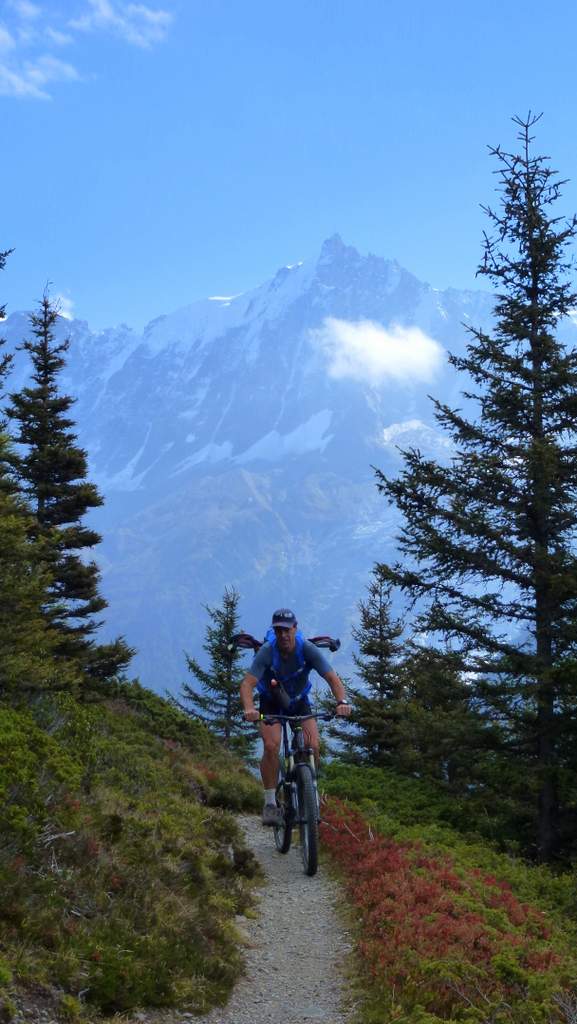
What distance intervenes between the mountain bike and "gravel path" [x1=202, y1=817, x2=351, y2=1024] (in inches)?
15.2

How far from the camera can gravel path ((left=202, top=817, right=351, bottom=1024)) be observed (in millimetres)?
5965

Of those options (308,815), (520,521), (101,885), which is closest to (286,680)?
(308,815)

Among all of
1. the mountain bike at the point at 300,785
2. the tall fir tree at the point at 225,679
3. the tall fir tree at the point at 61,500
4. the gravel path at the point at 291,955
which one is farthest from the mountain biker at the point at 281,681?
the tall fir tree at the point at 225,679

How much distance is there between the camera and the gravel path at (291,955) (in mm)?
5965

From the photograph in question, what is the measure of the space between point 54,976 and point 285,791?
4846 mm

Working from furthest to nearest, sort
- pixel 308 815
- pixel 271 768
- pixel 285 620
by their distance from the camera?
pixel 271 768 → pixel 285 620 → pixel 308 815

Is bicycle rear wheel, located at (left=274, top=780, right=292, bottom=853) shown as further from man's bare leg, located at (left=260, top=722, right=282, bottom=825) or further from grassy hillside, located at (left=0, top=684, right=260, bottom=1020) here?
grassy hillside, located at (left=0, top=684, right=260, bottom=1020)

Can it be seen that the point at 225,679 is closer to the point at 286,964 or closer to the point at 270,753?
the point at 270,753

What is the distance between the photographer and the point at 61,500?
74.5 feet

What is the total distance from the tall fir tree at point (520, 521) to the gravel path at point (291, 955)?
4.93 meters

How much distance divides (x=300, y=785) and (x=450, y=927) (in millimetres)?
2756

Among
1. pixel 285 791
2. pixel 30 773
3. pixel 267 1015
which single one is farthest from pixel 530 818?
pixel 30 773

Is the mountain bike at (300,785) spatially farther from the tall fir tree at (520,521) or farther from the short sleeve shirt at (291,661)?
the tall fir tree at (520,521)

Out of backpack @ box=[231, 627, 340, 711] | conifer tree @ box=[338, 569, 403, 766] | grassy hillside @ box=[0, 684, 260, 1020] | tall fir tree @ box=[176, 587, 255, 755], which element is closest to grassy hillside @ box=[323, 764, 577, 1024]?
grassy hillside @ box=[0, 684, 260, 1020]
